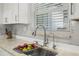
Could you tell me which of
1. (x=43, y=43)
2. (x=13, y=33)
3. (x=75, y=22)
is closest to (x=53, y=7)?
(x=75, y=22)

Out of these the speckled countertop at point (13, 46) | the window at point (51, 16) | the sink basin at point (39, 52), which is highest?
the window at point (51, 16)

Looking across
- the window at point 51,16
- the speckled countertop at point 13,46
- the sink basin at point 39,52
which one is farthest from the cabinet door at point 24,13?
the sink basin at point 39,52

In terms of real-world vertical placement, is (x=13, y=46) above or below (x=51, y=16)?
below

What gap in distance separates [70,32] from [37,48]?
1.56 ft

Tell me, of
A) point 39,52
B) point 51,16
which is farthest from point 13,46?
point 51,16

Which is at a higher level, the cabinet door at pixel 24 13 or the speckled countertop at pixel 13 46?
the cabinet door at pixel 24 13

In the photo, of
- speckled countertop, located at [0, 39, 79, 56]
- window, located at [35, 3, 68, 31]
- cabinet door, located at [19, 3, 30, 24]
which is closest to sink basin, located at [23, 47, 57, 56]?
speckled countertop, located at [0, 39, 79, 56]

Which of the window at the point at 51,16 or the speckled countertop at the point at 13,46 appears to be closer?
the speckled countertop at the point at 13,46

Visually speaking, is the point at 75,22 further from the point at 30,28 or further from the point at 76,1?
the point at 30,28

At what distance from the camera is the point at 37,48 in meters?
1.80

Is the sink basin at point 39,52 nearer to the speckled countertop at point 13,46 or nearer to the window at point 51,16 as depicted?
the speckled countertop at point 13,46

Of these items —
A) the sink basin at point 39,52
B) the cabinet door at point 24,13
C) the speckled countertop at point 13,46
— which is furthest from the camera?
the cabinet door at point 24,13

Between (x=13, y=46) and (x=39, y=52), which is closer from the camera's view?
(x=39, y=52)

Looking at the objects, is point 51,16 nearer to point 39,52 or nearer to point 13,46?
point 39,52
